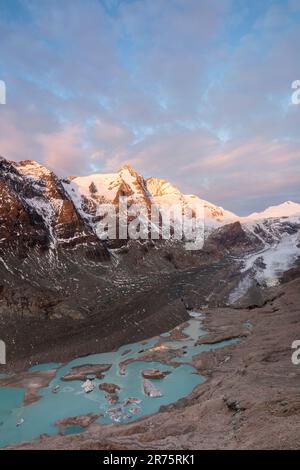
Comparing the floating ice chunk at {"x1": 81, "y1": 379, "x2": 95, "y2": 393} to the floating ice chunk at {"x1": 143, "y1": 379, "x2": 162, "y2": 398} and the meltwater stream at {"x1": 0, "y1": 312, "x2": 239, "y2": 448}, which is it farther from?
the floating ice chunk at {"x1": 143, "y1": 379, "x2": 162, "y2": 398}

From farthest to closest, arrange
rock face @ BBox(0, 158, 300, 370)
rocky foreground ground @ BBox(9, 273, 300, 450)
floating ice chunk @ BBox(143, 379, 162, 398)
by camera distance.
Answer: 1. rock face @ BBox(0, 158, 300, 370)
2. floating ice chunk @ BBox(143, 379, 162, 398)
3. rocky foreground ground @ BBox(9, 273, 300, 450)

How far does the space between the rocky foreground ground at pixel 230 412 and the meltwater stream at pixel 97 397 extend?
9.93ft

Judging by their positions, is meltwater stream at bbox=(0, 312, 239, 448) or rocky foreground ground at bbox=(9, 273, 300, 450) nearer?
rocky foreground ground at bbox=(9, 273, 300, 450)

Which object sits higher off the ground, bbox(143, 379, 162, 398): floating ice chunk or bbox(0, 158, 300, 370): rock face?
bbox(0, 158, 300, 370): rock face

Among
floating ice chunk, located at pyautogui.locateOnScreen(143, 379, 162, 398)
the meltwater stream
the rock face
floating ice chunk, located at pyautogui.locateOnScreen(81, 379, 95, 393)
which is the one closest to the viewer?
the meltwater stream

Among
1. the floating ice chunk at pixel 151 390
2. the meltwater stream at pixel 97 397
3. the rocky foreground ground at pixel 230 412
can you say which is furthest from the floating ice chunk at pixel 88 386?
the rocky foreground ground at pixel 230 412

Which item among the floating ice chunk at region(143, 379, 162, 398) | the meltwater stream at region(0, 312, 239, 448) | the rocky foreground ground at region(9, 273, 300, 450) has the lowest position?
the meltwater stream at region(0, 312, 239, 448)

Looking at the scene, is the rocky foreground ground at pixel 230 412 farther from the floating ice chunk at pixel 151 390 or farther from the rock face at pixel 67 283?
the rock face at pixel 67 283

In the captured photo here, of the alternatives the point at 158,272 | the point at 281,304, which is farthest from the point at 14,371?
the point at 158,272

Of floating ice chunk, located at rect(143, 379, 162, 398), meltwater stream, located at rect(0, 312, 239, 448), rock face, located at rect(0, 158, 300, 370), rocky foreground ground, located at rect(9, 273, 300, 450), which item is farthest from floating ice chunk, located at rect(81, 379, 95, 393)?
rock face, located at rect(0, 158, 300, 370)

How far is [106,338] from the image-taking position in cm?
8888

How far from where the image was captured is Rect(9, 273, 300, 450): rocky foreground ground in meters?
29.3

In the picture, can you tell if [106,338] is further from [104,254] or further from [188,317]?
[104,254]

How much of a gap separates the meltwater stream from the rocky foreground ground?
9.93 ft
